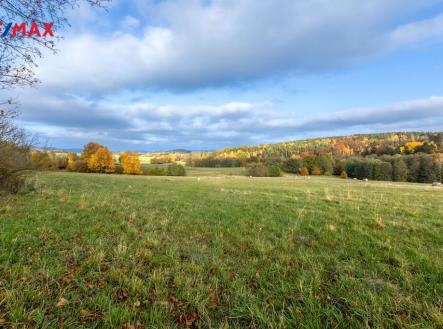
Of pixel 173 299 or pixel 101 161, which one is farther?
pixel 101 161

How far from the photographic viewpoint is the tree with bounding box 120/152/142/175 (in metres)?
72.9

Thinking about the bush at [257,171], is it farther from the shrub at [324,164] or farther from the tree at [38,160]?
the tree at [38,160]

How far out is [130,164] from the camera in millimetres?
73312

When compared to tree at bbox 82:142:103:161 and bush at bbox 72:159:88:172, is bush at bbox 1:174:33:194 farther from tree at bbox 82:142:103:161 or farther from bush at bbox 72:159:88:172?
→ tree at bbox 82:142:103:161

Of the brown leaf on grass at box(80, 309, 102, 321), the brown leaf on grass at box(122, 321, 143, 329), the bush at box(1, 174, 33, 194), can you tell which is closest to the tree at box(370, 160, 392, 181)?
the brown leaf on grass at box(122, 321, 143, 329)

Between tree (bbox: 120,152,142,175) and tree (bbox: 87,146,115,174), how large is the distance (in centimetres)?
483

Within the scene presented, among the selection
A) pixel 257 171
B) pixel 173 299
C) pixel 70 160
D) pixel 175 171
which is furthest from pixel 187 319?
pixel 70 160

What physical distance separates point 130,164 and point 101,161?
10.0 m

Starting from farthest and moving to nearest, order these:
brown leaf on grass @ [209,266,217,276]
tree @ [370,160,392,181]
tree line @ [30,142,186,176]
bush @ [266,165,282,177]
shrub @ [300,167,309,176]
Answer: shrub @ [300,167,309,176] < bush @ [266,165,282,177] < tree @ [370,160,392,181] < tree line @ [30,142,186,176] < brown leaf on grass @ [209,266,217,276]

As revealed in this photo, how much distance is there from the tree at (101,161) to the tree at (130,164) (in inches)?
190

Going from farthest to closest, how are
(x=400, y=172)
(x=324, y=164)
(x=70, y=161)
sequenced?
(x=324, y=164)
(x=400, y=172)
(x=70, y=161)

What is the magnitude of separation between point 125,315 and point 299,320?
2201mm

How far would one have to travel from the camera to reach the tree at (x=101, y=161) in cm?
6406

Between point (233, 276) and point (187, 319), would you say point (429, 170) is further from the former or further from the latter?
point (187, 319)
